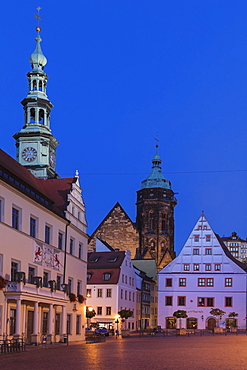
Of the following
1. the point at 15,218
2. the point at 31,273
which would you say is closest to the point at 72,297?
the point at 31,273

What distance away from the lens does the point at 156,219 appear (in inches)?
4815

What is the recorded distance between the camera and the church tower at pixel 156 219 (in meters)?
120

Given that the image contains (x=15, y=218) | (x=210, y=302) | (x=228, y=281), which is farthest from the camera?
(x=228, y=281)

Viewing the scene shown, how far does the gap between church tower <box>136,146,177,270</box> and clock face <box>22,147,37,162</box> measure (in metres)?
45.1

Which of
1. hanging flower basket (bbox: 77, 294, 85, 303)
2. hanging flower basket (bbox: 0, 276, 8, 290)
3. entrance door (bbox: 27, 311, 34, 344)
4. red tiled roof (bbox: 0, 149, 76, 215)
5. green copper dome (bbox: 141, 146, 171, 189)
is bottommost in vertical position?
entrance door (bbox: 27, 311, 34, 344)

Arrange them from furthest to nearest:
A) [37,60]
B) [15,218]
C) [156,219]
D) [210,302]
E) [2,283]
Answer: [156,219] < [210,302] < [37,60] < [15,218] < [2,283]

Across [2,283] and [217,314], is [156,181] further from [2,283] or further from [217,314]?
[2,283]

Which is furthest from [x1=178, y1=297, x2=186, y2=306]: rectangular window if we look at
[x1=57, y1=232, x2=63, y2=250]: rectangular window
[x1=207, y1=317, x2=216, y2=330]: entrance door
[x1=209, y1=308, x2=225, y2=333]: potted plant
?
[x1=57, y1=232, x2=63, y2=250]: rectangular window

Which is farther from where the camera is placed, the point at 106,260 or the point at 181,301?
the point at 181,301

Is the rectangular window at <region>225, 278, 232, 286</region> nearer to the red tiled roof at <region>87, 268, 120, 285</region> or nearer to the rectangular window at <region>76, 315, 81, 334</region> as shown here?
the red tiled roof at <region>87, 268, 120, 285</region>

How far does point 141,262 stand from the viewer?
105062 millimetres

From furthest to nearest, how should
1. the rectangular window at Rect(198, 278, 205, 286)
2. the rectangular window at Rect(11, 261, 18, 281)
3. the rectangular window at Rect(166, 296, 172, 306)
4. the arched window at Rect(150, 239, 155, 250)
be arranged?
1. the arched window at Rect(150, 239, 155, 250)
2. the rectangular window at Rect(166, 296, 172, 306)
3. the rectangular window at Rect(198, 278, 205, 286)
4. the rectangular window at Rect(11, 261, 18, 281)

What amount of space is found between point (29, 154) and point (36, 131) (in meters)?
3.80

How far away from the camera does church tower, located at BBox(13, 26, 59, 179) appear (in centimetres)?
7756
